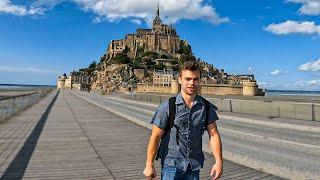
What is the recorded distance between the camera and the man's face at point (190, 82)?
14.3 feet

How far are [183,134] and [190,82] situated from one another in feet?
1.61

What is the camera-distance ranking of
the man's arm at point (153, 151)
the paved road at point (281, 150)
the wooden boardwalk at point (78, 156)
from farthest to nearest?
the paved road at point (281, 150)
the wooden boardwalk at point (78, 156)
the man's arm at point (153, 151)

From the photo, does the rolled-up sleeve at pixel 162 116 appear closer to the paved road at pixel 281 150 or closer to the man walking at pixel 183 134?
the man walking at pixel 183 134

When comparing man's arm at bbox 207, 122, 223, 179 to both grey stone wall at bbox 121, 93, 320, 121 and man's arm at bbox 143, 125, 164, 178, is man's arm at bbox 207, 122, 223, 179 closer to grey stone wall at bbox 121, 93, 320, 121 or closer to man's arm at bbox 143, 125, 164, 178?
man's arm at bbox 143, 125, 164, 178

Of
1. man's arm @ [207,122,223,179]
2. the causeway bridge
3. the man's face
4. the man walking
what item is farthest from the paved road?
the man's face

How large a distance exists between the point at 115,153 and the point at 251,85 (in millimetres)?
29427

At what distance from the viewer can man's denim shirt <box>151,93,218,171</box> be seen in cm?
436

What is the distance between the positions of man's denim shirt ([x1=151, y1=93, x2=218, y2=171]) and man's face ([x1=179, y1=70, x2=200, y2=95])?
0.09 m

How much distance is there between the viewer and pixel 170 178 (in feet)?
14.3

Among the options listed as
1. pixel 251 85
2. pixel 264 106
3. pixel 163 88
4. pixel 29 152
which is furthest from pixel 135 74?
pixel 29 152

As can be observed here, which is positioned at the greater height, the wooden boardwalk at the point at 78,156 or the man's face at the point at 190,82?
the man's face at the point at 190,82

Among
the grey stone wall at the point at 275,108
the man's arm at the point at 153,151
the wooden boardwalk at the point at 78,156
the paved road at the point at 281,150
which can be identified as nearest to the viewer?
the man's arm at the point at 153,151

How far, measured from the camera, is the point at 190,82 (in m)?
4.38

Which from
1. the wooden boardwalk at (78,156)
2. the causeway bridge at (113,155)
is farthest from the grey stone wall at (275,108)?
the wooden boardwalk at (78,156)
